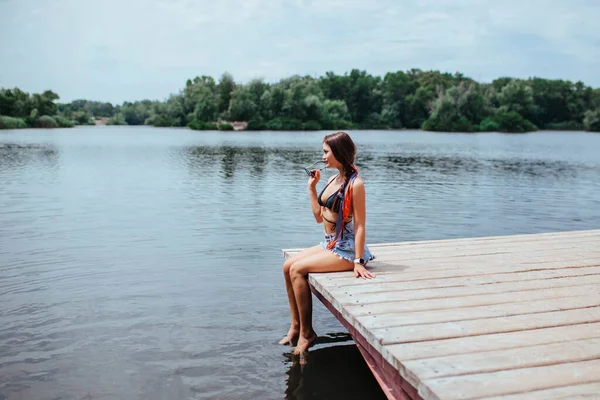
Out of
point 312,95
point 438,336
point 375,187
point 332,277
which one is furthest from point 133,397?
point 312,95

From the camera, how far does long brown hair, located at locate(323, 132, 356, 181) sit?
515 cm

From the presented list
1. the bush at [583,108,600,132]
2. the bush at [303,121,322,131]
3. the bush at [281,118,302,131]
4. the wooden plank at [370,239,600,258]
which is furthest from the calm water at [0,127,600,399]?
the bush at [583,108,600,132]

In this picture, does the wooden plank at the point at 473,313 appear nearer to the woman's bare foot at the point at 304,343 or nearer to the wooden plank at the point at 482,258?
the wooden plank at the point at 482,258

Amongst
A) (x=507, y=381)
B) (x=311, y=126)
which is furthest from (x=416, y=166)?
(x=311, y=126)

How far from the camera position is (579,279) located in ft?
17.4

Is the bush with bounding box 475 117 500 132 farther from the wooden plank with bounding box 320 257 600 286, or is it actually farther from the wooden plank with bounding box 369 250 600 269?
the wooden plank with bounding box 320 257 600 286

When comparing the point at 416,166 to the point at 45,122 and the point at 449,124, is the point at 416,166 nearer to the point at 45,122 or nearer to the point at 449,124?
the point at 449,124

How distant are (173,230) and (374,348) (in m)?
8.21

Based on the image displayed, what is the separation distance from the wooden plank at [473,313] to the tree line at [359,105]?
80.0m

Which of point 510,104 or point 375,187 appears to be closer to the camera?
point 375,187

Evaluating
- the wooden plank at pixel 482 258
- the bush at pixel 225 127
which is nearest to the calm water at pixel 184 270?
the wooden plank at pixel 482 258

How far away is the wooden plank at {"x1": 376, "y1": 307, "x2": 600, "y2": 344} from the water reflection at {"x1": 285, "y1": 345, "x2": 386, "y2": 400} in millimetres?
1239

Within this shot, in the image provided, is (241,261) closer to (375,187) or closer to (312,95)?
(375,187)

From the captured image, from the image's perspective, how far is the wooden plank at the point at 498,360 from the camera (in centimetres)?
326
